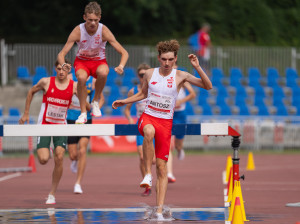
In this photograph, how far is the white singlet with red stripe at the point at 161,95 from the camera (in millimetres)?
10414

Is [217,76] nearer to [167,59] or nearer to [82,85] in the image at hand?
[82,85]

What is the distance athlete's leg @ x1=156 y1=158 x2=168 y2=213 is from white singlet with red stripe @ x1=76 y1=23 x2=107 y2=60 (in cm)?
199

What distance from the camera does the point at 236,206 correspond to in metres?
9.49

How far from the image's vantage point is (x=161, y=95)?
10422 mm

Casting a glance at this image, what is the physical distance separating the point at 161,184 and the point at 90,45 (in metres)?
2.41

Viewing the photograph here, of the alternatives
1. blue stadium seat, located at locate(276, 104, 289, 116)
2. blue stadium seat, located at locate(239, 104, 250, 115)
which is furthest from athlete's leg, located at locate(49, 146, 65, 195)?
blue stadium seat, located at locate(276, 104, 289, 116)

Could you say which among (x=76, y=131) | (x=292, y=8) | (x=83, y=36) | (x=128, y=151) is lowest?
(x=128, y=151)

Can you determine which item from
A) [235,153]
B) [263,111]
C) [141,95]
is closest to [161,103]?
[141,95]

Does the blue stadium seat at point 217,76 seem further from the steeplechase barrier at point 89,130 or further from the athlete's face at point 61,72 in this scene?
the steeplechase barrier at point 89,130

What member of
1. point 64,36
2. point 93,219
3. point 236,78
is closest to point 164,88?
point 93,219

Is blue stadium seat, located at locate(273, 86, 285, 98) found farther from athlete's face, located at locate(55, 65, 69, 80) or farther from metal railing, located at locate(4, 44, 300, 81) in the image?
athlete's face, located at locate(55, 65, 69, 80)

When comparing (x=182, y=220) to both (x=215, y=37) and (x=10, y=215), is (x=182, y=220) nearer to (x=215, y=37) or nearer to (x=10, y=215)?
(x=10, y=215)

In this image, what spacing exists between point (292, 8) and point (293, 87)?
11027mm

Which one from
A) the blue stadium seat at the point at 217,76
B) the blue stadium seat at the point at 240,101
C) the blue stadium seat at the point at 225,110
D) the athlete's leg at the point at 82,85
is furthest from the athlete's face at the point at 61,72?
the blue stadium seat at the point at 217,76
